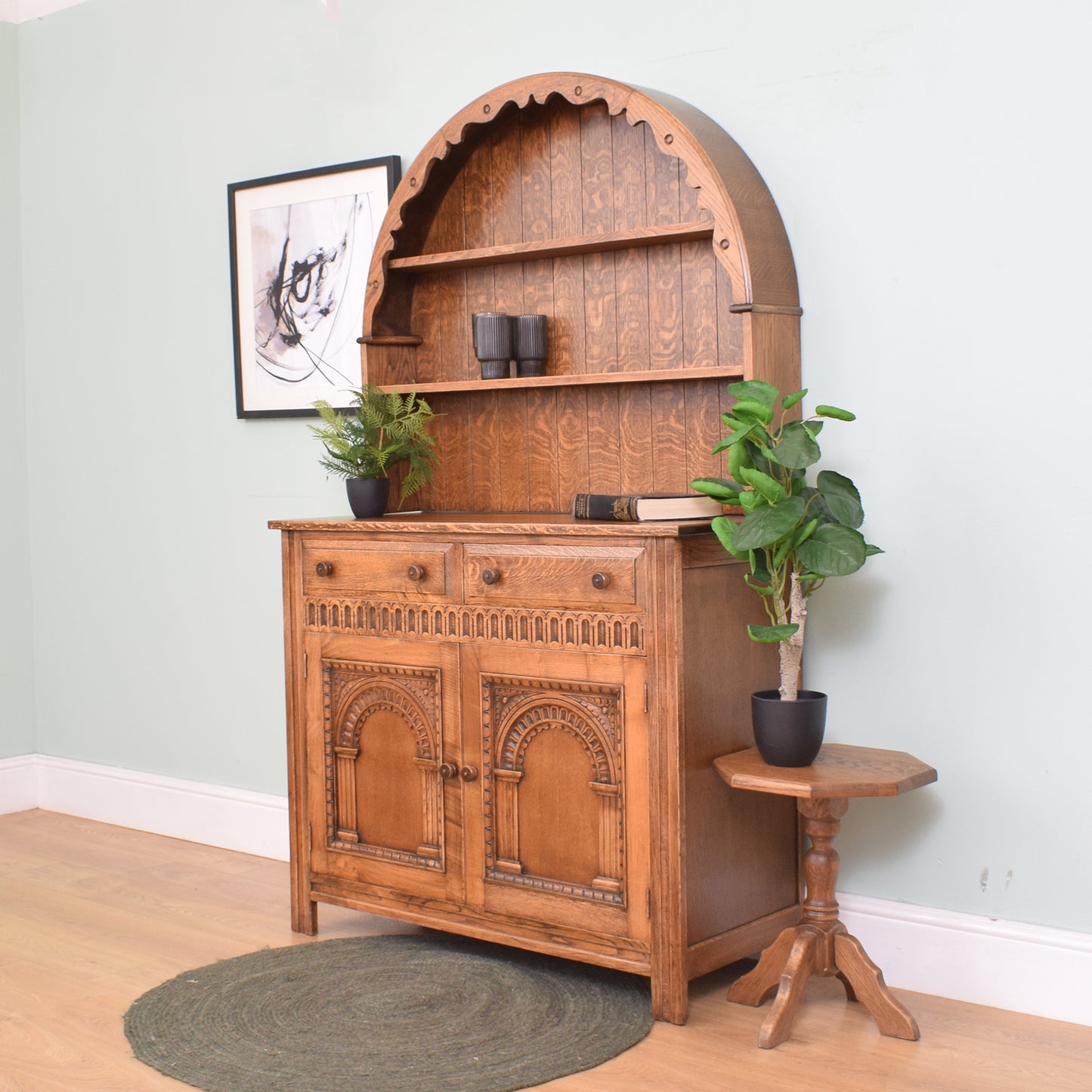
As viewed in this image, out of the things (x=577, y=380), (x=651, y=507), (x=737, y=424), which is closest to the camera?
(x=737, y=424)

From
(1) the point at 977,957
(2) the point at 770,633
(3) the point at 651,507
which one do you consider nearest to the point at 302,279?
(3) the point at 651,507

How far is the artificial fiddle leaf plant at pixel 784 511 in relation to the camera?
2500mm

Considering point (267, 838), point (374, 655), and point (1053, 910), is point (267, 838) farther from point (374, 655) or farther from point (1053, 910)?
point (1053, 910)

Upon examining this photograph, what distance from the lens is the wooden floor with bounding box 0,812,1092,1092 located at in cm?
242

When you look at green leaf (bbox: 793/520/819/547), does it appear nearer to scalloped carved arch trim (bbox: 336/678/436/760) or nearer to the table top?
the table top

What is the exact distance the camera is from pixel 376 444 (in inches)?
129

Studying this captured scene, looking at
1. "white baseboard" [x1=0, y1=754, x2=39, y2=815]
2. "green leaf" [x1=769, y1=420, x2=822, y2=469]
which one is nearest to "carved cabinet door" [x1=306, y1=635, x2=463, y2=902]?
"green leaf" [x1=769, y1=420, x2=822, y2=469]

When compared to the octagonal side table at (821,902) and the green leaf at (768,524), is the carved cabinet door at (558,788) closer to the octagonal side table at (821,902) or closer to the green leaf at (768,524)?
the octagonal side table at (821,902)

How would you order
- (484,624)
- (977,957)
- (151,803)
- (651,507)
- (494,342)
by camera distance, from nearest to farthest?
(651,507)
(977,957)
(484,624)
(494,342)
(151,803)

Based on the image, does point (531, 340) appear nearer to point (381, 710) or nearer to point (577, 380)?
point (577, 380)

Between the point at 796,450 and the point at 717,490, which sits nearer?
the point at 796,450

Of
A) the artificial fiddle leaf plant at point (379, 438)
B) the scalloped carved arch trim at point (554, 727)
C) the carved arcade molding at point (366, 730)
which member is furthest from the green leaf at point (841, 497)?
the artificial fiddle leaf plant at point (379, 438)

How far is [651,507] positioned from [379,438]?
2.92 feet

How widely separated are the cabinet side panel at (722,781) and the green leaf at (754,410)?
0.34 metres
